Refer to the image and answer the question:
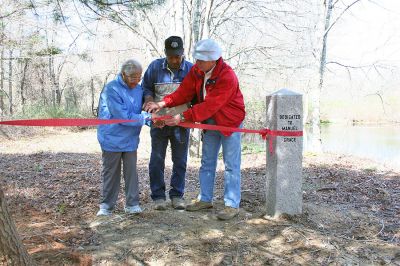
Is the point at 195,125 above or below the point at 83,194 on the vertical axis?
above

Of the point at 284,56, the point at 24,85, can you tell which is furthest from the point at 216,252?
the point at 24,85

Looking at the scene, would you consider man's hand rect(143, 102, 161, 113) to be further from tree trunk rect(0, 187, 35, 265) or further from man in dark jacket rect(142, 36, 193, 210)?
tree trunk rect(0, 187, 35, 265)

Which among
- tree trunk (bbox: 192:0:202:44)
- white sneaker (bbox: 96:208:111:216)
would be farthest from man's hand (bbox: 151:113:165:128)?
tree trunk (bbox: 192:0:202:44)

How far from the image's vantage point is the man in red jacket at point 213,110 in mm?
3740

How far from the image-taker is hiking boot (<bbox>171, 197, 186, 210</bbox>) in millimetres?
4211

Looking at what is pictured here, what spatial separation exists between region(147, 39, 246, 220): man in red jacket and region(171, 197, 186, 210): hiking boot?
0.25 feet

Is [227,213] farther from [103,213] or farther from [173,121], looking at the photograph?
[103,213]

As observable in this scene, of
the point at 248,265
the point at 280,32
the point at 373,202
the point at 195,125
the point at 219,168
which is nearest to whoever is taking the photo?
the point at 248,265

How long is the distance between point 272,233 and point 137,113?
1.81m

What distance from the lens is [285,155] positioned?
3949 mm

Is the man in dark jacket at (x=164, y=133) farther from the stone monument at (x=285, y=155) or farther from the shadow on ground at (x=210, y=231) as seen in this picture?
the stone monument at (x=285, y=155)

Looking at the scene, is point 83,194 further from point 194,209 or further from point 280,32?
point 280,32

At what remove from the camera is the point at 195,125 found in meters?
3.80

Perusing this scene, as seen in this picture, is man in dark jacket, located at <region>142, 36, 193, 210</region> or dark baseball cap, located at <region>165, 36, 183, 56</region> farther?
man in dark jacket, located at <region>142, 36, 193, 210</region>
